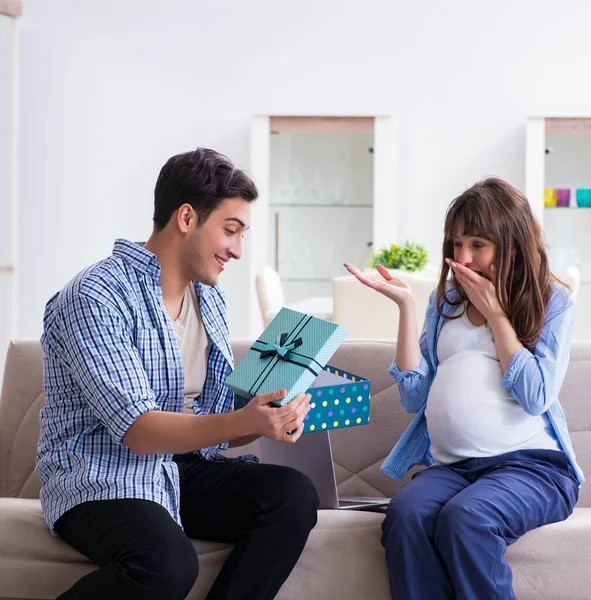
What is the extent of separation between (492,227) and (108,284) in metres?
0.85

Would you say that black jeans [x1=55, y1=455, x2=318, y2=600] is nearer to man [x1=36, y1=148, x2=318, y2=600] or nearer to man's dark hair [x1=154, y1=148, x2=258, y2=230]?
man [x1=36, y1=148, x2=318, y2=600]

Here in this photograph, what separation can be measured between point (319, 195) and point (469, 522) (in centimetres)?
370

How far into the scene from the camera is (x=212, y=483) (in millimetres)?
1878

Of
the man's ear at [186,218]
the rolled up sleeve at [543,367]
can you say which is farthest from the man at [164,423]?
the rolled up sleeve at [543,367]

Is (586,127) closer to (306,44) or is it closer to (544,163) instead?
(544,163)

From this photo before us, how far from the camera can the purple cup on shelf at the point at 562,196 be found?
16.7ft

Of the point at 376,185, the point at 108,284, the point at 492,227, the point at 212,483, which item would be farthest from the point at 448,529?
the point at 376,185

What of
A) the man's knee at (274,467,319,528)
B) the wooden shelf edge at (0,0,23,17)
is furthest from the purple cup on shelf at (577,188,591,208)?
the man's knee at (274,467,319,528)

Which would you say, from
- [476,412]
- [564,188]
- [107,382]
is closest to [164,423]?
[107,382]

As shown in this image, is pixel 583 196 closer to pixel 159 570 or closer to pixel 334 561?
pixel 334 561

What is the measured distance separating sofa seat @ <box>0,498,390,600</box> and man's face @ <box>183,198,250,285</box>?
0.56 metres

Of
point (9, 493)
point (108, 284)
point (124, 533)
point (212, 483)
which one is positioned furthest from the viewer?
point (9, 493)

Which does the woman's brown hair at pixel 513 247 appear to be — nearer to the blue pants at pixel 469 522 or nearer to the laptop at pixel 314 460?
the blue pants at pixel 469 522

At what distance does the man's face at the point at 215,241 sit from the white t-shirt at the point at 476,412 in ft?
1.85
